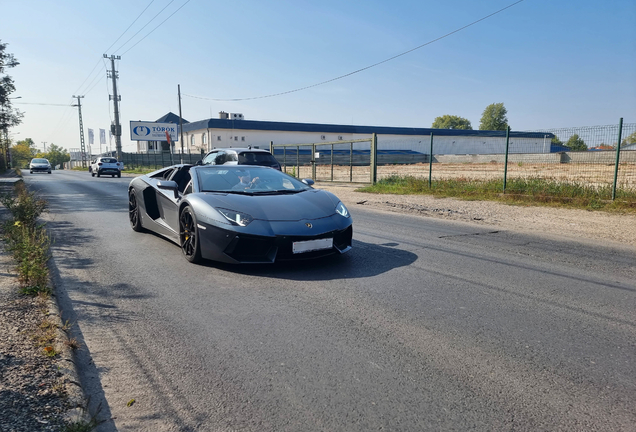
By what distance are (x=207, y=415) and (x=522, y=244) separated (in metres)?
6.01

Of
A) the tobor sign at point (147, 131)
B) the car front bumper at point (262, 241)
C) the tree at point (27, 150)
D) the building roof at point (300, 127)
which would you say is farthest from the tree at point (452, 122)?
the car front bumper at point (262, 241)

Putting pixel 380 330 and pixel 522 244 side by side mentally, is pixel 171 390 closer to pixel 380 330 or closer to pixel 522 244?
pixel 380 330

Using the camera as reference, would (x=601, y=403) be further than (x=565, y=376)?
No

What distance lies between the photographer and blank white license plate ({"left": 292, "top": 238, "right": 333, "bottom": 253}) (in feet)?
16.3

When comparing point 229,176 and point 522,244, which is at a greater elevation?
point 229,176

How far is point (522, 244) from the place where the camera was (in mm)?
7035

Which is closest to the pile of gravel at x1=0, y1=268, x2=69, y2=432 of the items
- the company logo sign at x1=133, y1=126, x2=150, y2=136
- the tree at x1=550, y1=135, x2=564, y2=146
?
the tree at x1=550, y1=135, x2=564, y2=146

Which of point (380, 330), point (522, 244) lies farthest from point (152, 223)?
point (522, 244)

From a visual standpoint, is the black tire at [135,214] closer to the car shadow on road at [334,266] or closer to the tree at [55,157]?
the car shadow on road at [334,266]

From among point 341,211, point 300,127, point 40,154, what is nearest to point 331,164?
point 341,211

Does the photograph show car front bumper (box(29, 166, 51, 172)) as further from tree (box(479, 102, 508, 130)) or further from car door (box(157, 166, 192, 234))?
tree (box(479, 102, 508, 130))

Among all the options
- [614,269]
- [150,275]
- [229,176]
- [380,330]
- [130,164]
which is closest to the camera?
[380,330]

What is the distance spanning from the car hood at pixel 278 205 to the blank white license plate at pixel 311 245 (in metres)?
0.30

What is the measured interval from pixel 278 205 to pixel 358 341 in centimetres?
243
